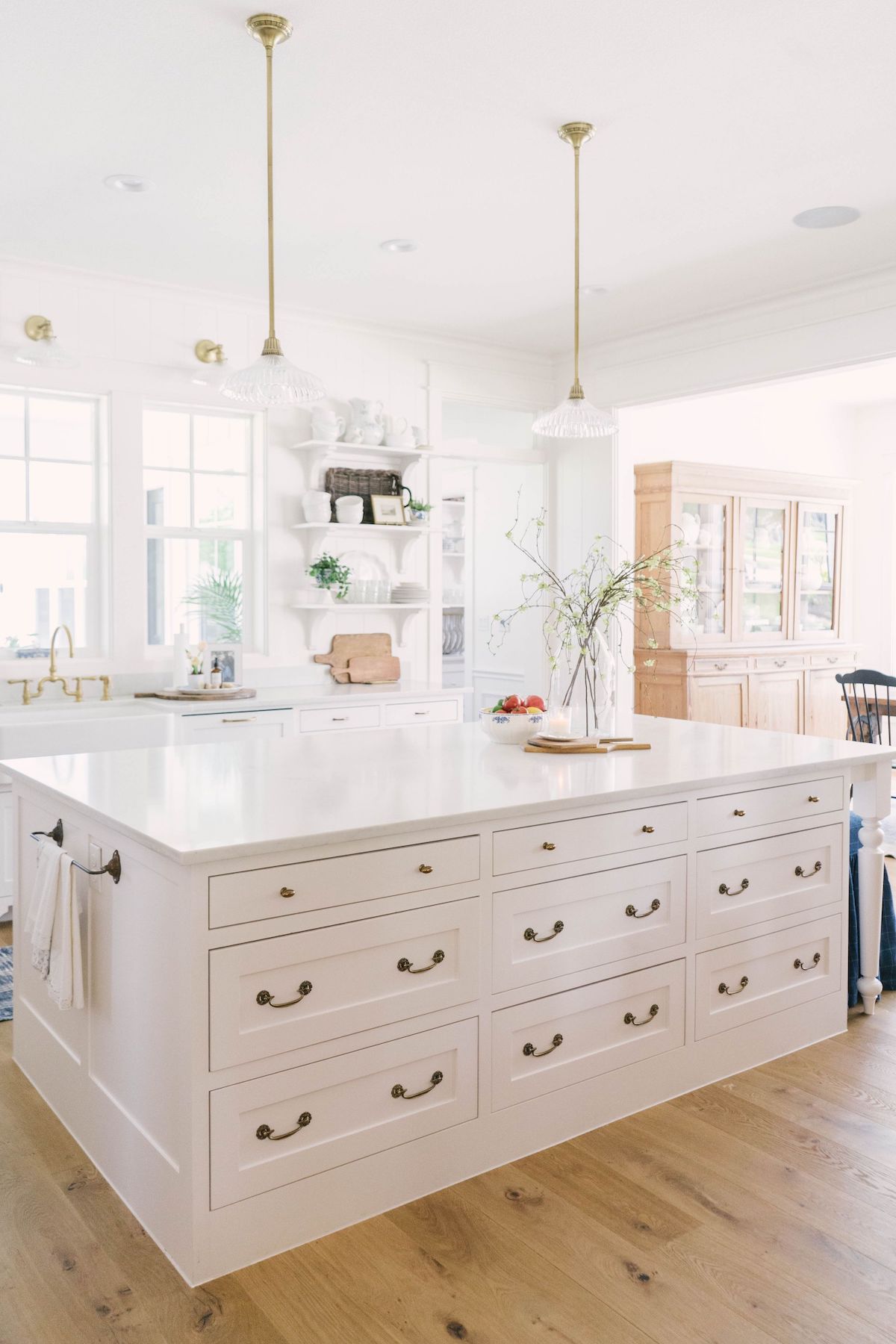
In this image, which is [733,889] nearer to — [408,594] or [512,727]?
[512,727]

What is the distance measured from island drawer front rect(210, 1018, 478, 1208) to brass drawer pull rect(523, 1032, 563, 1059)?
0.48 feet

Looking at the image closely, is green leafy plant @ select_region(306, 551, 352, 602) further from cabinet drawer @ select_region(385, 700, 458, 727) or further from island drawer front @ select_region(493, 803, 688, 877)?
island drawer front @ select_region(493, 803, 688, 877)

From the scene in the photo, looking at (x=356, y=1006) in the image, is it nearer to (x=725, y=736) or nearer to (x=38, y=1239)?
(x=38, y=1239)

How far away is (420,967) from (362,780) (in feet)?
1.79

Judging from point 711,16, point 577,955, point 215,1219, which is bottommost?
point 215,1219

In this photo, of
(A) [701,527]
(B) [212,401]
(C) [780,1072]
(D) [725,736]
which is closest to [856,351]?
(A) [701,527]

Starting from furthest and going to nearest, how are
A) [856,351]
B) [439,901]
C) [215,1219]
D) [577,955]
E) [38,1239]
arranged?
[856,351]
[577,955]
[439,901]
[38,1239]
[215,1219]

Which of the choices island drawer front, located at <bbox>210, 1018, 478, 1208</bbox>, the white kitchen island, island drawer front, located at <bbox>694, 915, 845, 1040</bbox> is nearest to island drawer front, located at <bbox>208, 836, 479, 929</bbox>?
the white kitchen island

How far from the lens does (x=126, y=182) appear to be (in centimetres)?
365

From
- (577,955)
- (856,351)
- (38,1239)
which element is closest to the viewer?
(38,1239)

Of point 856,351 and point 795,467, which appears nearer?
point 856,351

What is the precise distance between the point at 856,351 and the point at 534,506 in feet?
7.84

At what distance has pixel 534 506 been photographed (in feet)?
22.1

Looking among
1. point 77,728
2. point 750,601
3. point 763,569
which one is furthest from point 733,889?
point 763,569
